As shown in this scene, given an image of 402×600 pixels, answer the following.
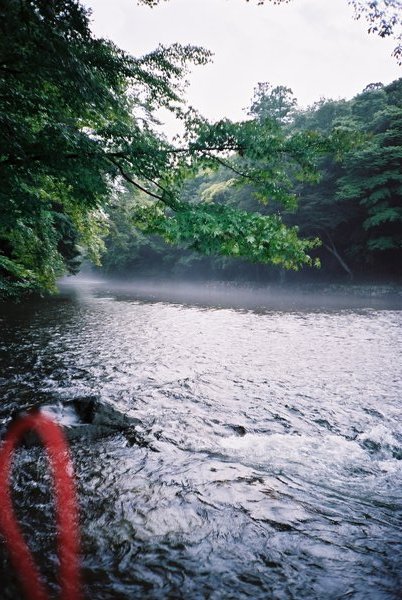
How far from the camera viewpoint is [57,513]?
11.4 feet

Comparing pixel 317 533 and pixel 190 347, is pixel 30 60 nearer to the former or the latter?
pixel 317 533

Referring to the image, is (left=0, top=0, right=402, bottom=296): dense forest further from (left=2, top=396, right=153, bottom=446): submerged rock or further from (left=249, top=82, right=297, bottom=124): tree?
(left=249, top=82, right=297, bottom=124): tree

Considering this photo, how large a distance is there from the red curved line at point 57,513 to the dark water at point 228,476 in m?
0.08

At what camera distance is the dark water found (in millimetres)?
2855

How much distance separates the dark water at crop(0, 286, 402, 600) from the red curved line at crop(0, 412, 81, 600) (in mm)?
83

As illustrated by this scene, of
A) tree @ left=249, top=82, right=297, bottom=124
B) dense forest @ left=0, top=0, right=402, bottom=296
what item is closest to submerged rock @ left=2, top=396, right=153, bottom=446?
dense forest @ left=0, top=0, right=402, bottom=296

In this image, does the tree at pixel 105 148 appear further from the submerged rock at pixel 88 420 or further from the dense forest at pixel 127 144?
the submerged rock at pixel 88 420

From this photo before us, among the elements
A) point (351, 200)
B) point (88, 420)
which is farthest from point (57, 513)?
point (351, 200)

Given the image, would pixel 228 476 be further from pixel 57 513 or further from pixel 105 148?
pixel 105 148

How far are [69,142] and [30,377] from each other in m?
5.90

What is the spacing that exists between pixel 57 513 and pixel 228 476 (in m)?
2.11

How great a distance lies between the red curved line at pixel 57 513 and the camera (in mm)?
2658

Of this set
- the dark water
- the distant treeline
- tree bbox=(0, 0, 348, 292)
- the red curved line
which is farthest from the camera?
the distant treeline

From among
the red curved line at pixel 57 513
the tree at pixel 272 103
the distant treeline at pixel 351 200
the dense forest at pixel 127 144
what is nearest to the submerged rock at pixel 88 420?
the red curved line at pixel 57 513
